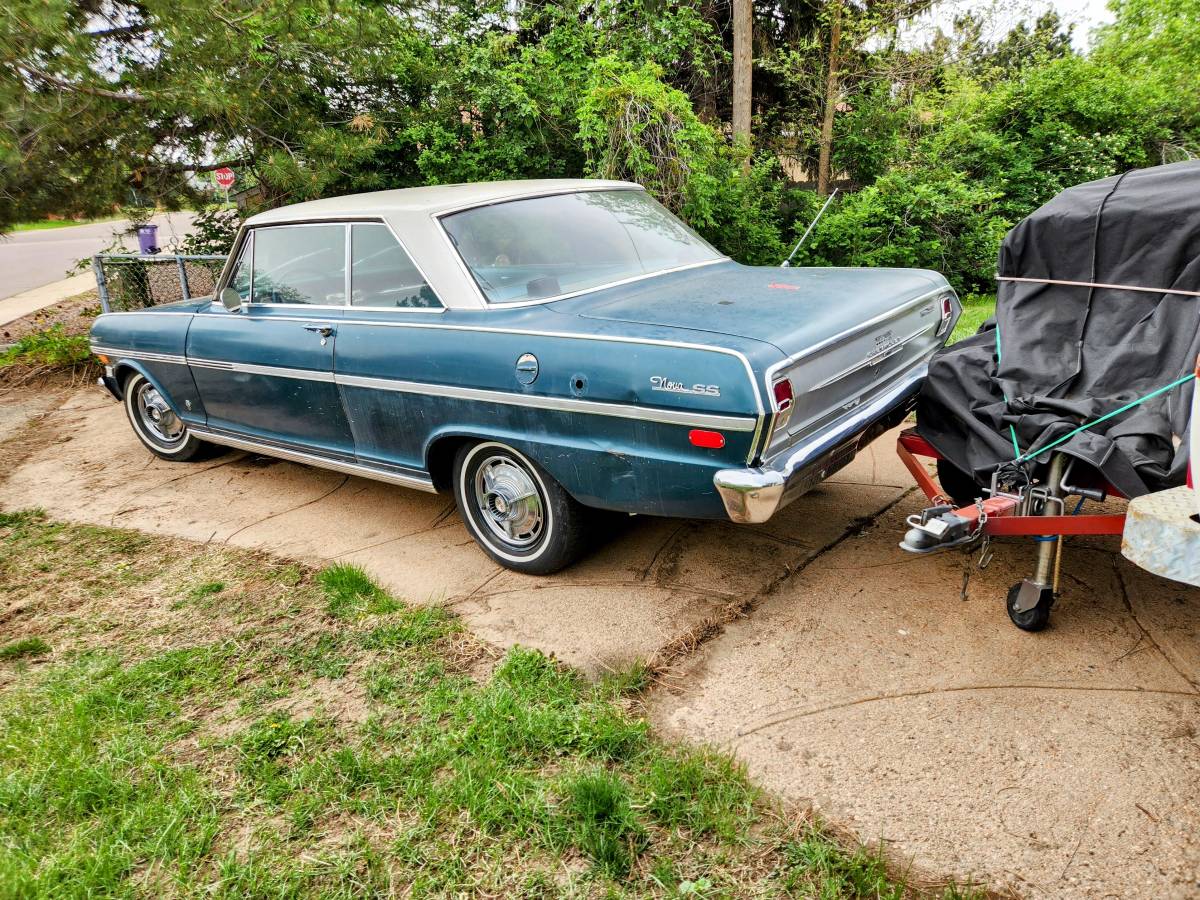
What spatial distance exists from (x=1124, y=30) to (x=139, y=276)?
16.8 meters

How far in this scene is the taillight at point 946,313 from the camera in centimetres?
435

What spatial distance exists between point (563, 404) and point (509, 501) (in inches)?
26.6

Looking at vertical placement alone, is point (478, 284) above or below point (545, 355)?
above

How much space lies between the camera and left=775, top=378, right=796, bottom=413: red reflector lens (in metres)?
3.03

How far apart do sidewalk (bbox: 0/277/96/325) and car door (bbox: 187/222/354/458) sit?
9.39 m

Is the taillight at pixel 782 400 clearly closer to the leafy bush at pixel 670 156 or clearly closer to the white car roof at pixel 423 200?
the white car roof at pixel 423 200

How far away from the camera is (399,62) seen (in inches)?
355

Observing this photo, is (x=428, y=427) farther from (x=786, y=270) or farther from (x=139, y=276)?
(x=139, y=276)

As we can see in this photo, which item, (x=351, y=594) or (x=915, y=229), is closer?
(x=351, y=594)

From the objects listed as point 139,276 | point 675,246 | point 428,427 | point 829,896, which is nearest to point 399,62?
point 139,276

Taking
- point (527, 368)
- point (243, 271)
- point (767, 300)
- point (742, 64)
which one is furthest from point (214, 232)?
point (767, 300)

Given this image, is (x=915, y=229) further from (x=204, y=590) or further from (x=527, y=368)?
(x=204, y=590)

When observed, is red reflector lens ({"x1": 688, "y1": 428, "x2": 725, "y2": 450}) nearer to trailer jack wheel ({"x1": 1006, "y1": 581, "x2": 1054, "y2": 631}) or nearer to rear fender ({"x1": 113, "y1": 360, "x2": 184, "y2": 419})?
trailer jack wheel ({"x1": 1006, "y1": 581, "x2": 1054, "y2": 631})

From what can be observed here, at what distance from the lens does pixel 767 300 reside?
3.67 meters
